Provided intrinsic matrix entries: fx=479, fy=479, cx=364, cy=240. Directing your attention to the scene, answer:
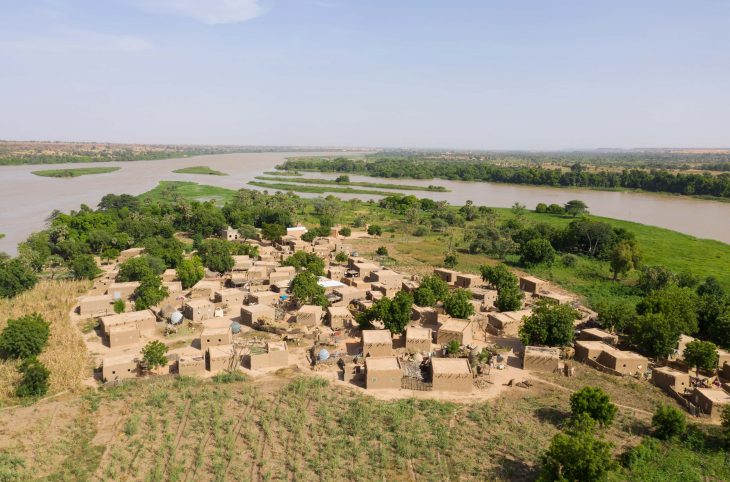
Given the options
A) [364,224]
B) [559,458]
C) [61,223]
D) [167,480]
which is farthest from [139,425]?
[364,224]

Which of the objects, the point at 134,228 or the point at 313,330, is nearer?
the point at 313,330

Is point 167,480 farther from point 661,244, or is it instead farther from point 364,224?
point 661,244

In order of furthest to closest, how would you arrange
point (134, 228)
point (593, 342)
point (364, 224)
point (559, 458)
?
point (364, 224) → point (134, 228) → point (593, 342) → point (559, 458)

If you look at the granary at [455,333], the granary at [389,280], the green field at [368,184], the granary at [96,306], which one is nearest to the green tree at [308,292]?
the granary at [389,280]

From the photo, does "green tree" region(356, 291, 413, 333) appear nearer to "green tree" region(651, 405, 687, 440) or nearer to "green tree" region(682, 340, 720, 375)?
"green tree" region(651, 405, 687, 440)

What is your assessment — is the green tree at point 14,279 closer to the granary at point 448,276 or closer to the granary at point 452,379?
the granary at point 452,379

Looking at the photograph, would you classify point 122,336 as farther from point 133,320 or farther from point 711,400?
point 711,400

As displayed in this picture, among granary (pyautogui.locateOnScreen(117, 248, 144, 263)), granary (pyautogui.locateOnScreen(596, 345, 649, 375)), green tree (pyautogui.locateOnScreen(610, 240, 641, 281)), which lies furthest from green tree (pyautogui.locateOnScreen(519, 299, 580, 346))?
granary (pyautogui.locateOnScreen(117, 248, 144, 263))
